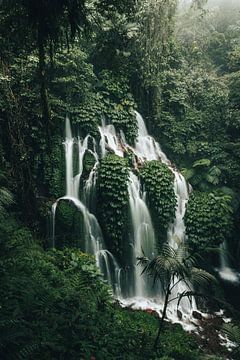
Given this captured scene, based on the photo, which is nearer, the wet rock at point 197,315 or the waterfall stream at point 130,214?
the wet rock at point 197,315

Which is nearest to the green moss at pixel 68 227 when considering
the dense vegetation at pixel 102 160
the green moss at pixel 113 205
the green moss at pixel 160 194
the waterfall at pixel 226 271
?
the dense vegetation at pixel 102 160

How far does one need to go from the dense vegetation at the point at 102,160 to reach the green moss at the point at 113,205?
0.03 metres

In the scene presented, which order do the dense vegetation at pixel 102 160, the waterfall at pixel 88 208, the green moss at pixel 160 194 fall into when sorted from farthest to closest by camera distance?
1. the green moss at pixel 160 194
2. the waterfall at pixel 88 208
3. the dense vegetation at pixel 102 160

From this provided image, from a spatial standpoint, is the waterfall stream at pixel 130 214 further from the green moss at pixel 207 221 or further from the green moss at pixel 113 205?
the green moss at pixel 207 221

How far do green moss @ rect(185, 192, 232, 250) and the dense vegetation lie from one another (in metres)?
0.05

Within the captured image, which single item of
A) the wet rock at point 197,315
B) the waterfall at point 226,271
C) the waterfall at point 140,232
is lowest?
the wet rock at point 197,315

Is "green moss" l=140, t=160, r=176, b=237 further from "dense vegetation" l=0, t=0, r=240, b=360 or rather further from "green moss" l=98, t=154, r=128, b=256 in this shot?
"green moss" l=98, t=154, r=128, b=256

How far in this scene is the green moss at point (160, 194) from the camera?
11.0 m

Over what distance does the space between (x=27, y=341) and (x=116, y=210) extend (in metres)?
7.17

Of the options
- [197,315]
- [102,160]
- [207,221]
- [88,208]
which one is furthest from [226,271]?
[102,160]

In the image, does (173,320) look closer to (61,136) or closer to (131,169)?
(131,169)

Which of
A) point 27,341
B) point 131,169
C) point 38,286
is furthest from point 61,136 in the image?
point 27,341

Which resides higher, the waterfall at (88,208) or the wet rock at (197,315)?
the waterfall at (88,208)

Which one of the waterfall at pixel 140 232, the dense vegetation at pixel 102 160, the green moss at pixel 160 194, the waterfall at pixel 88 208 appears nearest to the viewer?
the dense vegetation at pixel 102 160
